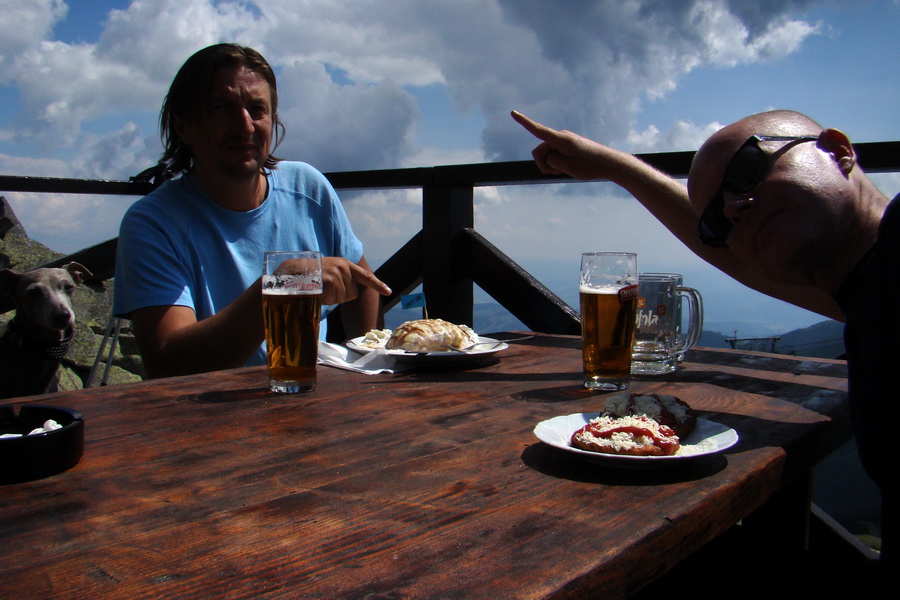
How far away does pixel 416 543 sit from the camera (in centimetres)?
62

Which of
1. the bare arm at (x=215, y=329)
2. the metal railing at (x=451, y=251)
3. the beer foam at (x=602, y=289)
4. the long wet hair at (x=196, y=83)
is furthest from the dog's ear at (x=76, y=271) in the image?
the beer foam at (x=602, y=289)

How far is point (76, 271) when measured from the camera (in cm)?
320

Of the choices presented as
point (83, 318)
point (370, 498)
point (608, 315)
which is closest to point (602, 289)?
point (608, 315)

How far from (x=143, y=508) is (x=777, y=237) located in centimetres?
99

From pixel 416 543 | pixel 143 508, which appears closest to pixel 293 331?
pixel 143 508

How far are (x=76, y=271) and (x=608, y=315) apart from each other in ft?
9.33

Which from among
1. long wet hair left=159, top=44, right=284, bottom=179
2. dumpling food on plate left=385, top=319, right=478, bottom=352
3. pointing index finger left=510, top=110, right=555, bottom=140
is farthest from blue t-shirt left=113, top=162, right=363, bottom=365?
pointing index finger left=510, top=110, right=555, bottom=140

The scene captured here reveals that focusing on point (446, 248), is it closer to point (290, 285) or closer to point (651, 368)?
point (651, 368)

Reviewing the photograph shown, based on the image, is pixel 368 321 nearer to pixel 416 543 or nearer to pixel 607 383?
pixel 607 383

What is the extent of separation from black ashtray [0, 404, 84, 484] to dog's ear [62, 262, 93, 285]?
2540 mm

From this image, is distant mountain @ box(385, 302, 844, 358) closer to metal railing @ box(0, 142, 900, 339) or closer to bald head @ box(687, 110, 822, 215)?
metal railing @ box(0, 142, 900, 339)

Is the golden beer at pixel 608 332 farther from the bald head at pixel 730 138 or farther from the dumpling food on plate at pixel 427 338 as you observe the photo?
the dumpling food on plate at pixel 427 338

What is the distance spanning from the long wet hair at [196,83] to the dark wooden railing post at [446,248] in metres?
0.88

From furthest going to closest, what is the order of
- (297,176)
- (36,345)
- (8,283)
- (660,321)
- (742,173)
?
1. (8,283)
2. (36,345)
3. (297,176)
4. (660,321)
5. (742,173)
